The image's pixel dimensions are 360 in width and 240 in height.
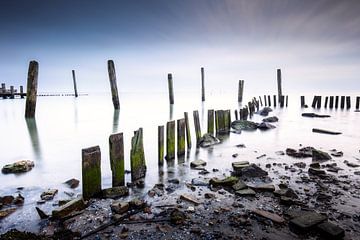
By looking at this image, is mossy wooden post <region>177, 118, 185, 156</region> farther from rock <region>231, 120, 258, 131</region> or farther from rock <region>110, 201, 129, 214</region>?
rock <region>231, 120, 258, 131</region>

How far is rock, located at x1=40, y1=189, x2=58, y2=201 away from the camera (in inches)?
172

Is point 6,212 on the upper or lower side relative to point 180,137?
lower

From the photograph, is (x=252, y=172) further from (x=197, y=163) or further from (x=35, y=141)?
(x=35, y=141)

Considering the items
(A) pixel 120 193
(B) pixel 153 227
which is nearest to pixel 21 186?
(A) pixel 120 193

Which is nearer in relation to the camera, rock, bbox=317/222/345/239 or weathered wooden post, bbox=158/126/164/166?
rock, bbox=317/222/345/239

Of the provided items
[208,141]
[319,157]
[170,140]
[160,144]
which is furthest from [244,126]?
[160,144]

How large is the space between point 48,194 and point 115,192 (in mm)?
1189

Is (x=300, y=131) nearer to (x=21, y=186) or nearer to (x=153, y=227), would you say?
(x=153, y=227)

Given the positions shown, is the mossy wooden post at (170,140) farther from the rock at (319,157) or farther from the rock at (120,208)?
the rock at (319,157)

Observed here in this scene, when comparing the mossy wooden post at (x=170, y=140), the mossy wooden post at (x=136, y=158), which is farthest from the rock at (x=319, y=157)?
the mossy wooden post at (x=136, y=158)

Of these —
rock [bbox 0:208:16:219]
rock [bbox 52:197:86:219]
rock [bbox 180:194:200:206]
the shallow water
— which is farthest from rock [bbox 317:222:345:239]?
rock [bbox 0:208:16:219]

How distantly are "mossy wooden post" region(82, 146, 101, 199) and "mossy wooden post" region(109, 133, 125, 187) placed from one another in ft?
1.27

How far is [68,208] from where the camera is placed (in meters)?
3.63

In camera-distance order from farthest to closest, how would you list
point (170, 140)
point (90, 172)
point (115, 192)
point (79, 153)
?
point (79, 153), point (170, 140), point (115, 192), point (90, 172)
